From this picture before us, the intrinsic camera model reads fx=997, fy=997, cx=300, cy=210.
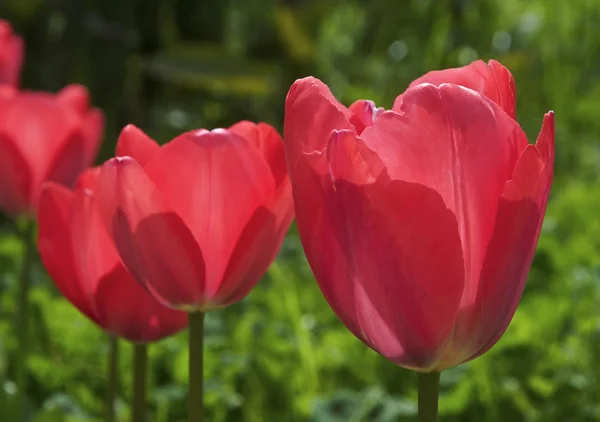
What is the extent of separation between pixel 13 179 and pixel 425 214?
0.67m

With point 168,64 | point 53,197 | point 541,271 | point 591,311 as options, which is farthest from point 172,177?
point 168,64

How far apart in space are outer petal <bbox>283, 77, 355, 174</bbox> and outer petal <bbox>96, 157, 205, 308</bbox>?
0.30 feet

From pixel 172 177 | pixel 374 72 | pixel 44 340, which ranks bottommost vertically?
pixel 44 340

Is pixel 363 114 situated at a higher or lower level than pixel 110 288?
higher

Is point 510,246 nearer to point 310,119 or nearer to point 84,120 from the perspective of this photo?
point 310,119

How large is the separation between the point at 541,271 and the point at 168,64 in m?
1.21

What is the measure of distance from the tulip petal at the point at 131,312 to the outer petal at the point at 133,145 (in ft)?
0.27

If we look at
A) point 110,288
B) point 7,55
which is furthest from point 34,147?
point 110,288

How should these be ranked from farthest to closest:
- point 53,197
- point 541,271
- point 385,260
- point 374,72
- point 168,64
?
1. point 374,72
2. point 168,64
3. point 541,271
4. point 53,197
5. point 385,260

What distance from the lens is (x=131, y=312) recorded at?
628mm

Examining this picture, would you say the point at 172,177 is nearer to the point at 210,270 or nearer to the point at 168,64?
the point at 210,270

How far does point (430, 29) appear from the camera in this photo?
2.89 meters

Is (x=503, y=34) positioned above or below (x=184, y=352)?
above

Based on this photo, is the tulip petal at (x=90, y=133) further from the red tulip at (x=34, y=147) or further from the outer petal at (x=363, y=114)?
the outer petal at (x=363, y=114)
